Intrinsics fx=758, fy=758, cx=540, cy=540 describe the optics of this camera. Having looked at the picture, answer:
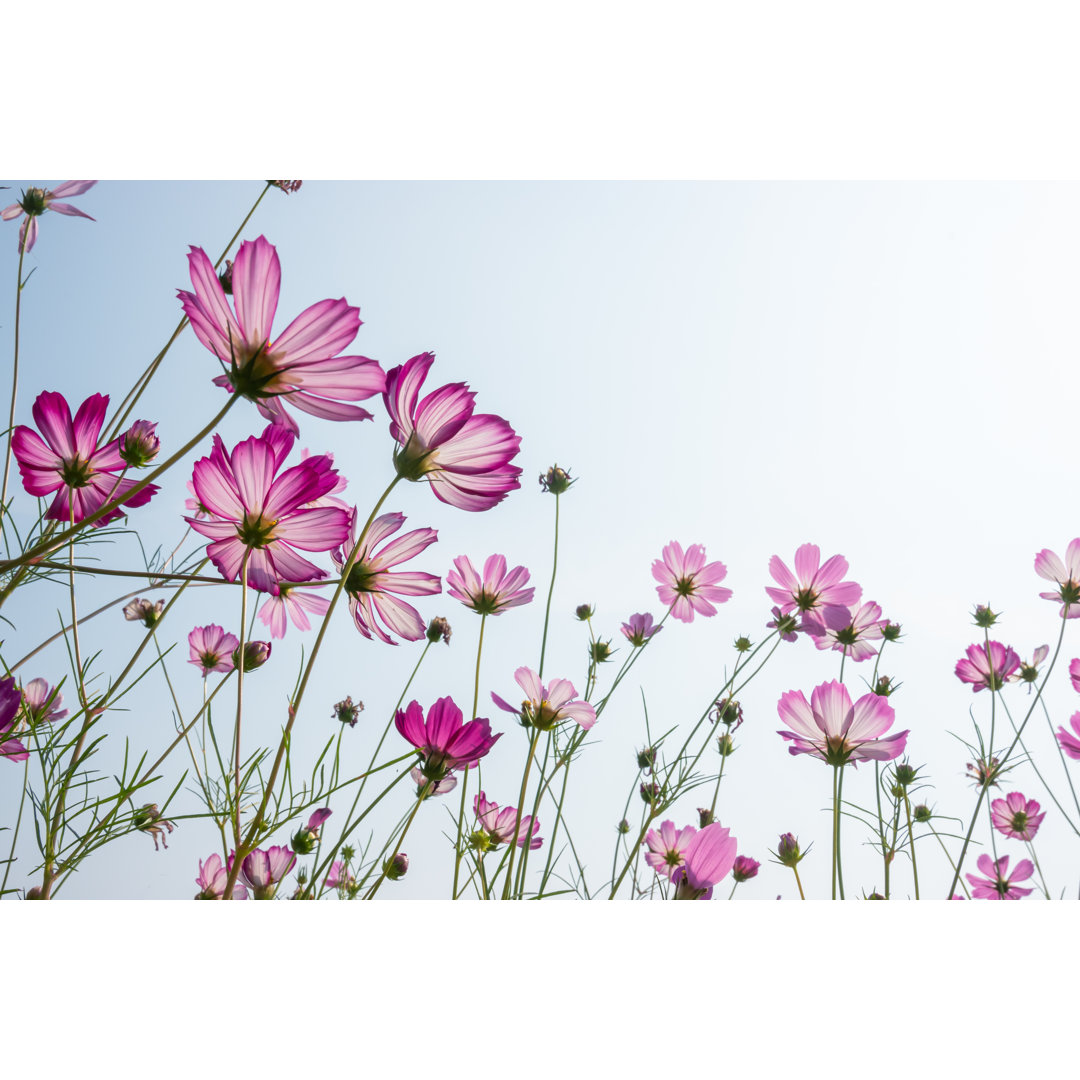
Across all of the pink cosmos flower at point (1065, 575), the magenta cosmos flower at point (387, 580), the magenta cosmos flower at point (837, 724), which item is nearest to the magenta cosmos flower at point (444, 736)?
the magenta cosmos flower at point (387, 580)

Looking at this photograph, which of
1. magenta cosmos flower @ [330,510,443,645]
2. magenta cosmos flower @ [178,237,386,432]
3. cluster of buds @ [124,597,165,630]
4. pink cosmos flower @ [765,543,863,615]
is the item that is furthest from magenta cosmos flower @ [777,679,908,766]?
cluster of buds @ [124,597,165,630]

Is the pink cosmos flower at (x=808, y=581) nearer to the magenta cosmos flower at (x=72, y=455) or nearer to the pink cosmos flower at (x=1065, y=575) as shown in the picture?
the pink cosmos flower at (x=1065, y=575)

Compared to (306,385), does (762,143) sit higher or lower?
higher

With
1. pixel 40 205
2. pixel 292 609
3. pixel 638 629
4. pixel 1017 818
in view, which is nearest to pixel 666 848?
pixel 638 629

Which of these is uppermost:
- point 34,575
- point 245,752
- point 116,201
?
point 116,201

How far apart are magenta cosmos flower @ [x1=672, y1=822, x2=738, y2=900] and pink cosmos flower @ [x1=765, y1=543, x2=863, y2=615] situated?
1.04 feet

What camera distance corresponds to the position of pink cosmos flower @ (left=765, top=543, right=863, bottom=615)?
664mm

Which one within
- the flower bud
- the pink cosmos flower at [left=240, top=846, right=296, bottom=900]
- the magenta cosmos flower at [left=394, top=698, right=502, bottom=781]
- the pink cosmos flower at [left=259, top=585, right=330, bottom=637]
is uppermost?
the flower bud

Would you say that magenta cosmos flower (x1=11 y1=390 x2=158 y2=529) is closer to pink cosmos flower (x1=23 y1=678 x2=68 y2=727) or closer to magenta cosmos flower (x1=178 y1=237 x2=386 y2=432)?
magenta cosmos flower (x1=178 y1=237 x2=386 y2=432)
